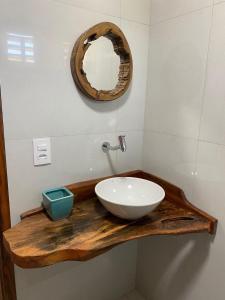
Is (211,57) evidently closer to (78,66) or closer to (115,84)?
(115,84)

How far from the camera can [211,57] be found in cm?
103

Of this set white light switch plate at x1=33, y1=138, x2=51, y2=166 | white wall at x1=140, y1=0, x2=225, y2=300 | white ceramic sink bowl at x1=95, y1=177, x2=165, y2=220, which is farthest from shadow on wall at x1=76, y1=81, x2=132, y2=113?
white ceramic sink bowl at x1=95, y1=177, x2=165, y2=220

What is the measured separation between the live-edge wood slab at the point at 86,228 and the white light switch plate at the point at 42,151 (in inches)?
8.3

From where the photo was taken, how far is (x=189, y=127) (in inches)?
45.8

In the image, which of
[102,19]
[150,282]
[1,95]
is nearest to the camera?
[1,95]

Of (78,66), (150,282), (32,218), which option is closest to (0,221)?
(32,218)

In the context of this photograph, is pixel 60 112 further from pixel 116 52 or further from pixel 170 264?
pixel 170 264

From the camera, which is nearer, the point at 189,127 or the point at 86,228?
the point at 86,228

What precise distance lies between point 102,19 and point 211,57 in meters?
0.58

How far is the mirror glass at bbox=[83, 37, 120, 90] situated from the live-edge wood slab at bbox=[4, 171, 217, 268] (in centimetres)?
56

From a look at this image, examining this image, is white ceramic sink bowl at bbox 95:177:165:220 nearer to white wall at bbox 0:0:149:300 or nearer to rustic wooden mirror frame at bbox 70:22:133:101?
white wall at bbox 0:0:149:300

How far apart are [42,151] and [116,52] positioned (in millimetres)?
681

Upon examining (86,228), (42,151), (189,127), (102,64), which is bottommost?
(86,228)

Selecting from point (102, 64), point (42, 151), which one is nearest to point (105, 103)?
point (102, 64)
